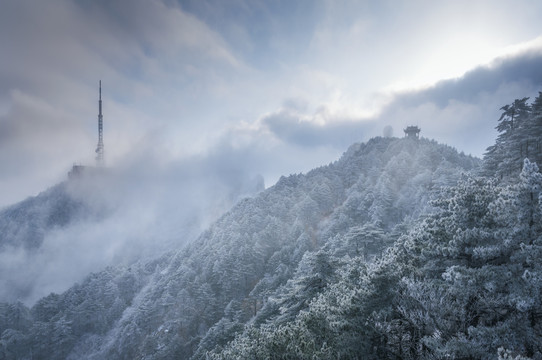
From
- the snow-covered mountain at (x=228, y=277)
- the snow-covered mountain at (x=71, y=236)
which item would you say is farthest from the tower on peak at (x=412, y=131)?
the snow-covered mountain at (x=71, y=236)

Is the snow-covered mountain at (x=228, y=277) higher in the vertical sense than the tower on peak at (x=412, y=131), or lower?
lower

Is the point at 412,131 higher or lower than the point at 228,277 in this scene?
higher

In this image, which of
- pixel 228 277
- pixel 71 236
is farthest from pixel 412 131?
pixel 71 236

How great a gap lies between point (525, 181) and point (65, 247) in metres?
198

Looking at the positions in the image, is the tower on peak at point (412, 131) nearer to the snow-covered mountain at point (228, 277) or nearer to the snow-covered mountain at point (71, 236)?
the snow-covered mountain at point (228, 277)

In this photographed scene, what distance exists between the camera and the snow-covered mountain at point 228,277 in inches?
1809

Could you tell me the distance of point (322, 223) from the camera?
66688 mm

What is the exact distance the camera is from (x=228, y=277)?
183 ft

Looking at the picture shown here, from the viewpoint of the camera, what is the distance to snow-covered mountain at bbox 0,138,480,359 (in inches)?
1809

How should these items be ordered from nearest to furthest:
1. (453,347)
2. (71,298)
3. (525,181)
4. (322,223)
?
1. (453,347)
2. (525,181)
3. (322,223)
4. (71,298)

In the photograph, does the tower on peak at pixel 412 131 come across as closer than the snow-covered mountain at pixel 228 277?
No

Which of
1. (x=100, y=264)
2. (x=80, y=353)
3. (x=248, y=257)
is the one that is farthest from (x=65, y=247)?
(x=248, y=257)

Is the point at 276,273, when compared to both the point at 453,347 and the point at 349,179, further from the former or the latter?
the point at 349,179

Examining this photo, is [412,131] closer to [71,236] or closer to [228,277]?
[228,277]
